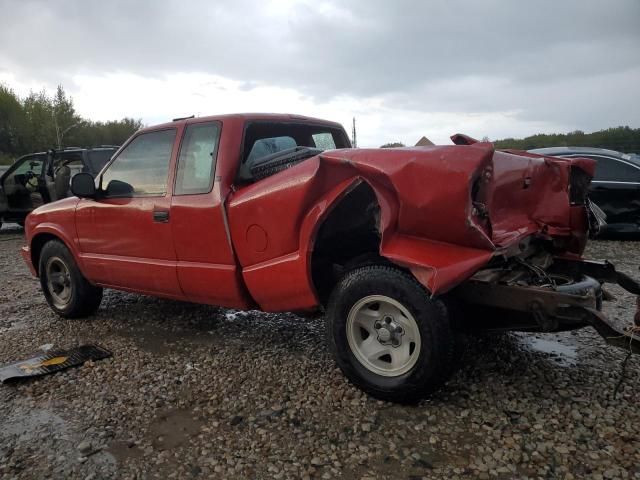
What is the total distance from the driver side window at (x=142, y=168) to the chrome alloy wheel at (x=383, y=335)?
1.93 m

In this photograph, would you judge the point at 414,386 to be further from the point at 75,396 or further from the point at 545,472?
the point at 75,396

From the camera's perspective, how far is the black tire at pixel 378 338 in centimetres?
279

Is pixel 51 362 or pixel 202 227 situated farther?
pixel 51 362

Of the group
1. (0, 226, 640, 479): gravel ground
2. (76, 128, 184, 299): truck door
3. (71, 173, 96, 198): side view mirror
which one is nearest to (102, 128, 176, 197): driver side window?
(76, 128, 184, 299): truck door

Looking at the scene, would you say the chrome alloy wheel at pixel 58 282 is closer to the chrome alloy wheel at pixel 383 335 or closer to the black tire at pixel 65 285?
the black tire at pixel 65 285

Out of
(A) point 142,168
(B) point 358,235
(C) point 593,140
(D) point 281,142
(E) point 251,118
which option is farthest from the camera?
(C) point 593,140

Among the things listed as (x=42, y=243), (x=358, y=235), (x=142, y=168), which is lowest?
(x=42, y=243)

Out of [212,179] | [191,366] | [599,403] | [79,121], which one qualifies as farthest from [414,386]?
[79,121]

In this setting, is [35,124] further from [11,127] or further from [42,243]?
[42,243]

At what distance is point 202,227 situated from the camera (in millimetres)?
3672

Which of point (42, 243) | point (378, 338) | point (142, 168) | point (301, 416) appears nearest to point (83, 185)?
point (142, 168)

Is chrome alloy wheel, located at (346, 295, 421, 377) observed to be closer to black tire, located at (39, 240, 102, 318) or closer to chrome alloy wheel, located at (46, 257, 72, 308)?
black tire, located at (39, 240, 102, 318)

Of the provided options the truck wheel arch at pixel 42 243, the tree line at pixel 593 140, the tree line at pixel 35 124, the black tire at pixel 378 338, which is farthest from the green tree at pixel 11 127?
the black tire at pixel 378 338

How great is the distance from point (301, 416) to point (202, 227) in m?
1.54
